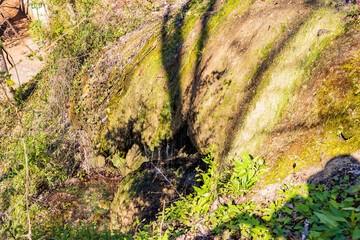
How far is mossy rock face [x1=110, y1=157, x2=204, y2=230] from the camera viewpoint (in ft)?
14.7

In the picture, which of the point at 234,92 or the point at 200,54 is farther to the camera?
the point at 200,54

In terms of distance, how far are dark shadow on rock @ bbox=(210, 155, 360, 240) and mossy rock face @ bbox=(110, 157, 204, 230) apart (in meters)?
1.93

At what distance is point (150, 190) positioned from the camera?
16.1ft

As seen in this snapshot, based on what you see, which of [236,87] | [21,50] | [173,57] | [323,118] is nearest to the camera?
[323,118]

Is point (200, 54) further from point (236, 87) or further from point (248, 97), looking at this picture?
point (248, 97)

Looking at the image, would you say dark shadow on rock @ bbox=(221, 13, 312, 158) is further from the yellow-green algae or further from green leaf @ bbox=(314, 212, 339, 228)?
green leaf @ bbox=(314, 212, 339, 228)

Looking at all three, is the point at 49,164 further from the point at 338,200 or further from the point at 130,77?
the point at 338,200

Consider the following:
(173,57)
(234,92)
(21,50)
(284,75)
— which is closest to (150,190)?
(234,92)

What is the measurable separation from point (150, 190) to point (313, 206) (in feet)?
11.5

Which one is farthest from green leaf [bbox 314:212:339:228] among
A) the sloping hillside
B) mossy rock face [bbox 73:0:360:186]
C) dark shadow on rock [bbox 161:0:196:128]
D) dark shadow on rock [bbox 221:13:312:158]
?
dark shadow on rock [bbox 161:0:196:128]

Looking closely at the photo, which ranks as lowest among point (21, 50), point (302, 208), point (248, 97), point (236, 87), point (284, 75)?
point (302, 208)

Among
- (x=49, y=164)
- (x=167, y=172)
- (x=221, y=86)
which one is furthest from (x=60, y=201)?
(x=221, y=86)

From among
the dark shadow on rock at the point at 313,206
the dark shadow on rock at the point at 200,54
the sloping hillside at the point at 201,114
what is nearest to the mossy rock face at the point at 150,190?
the sloping hillside at the point at 201,114

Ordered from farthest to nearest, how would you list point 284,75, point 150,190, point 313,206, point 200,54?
point 150,190, point 200,54, point 284,75, point 313,206
